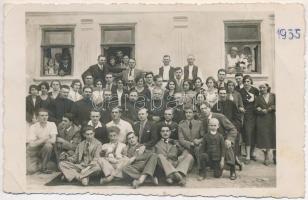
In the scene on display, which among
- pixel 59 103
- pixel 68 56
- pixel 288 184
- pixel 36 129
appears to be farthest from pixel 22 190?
pixel 288 184

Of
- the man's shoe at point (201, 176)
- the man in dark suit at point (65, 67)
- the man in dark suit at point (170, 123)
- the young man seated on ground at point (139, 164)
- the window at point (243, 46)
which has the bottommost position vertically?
the man's shoe at point (201, 176)

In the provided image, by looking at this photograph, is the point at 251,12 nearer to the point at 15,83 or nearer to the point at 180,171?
the point at 180,171

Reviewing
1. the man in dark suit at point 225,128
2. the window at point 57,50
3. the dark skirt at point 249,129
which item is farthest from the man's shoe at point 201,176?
the window at point 57,50

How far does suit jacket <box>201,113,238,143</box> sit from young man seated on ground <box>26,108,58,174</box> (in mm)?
747

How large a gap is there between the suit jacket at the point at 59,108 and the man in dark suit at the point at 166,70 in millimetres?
458

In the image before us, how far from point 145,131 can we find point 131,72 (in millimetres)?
292

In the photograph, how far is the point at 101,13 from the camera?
2.36m

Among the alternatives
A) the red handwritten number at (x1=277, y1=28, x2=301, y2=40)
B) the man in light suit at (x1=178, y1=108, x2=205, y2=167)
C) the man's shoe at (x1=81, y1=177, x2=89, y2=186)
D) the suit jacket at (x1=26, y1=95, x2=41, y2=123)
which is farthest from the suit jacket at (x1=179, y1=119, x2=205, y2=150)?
the suit jacket at (x1=26, y1=95, x2=41, y2=123)

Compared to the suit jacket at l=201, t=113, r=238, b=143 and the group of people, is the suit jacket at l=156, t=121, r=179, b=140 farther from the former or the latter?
the suit jacket at l=201, t=113, r=238, b=143

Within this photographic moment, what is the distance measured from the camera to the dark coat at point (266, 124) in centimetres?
232

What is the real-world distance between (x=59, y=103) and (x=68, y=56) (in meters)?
0.23

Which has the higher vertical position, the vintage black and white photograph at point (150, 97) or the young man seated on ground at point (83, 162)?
the vintage black and white photograph at point (150, 97)

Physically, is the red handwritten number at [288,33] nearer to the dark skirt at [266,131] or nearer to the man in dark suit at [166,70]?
the dark skirt at [266,131]

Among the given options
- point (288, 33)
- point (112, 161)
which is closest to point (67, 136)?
point (112, 161)
